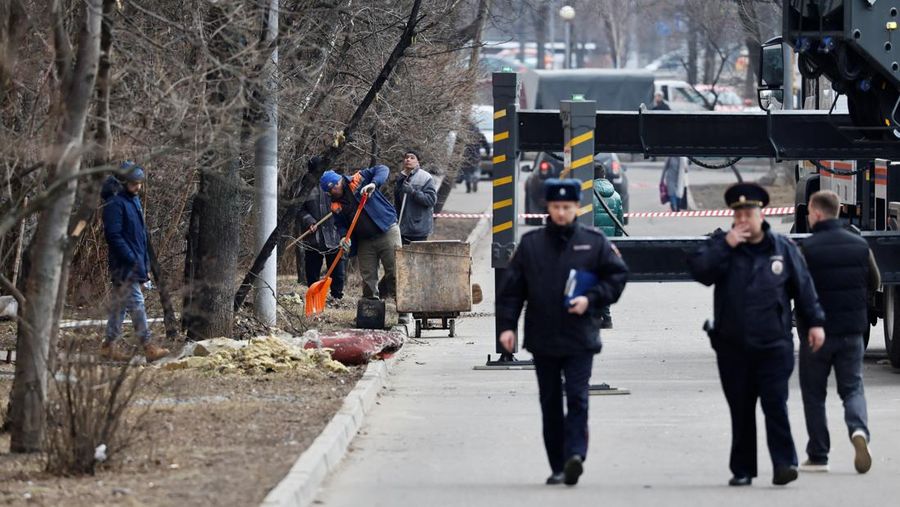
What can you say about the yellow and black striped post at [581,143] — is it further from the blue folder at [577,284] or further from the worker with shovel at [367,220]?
the worker with shovel at [367,220]

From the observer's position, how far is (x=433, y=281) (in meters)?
16.2

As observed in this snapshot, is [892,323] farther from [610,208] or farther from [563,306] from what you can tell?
[563,306]

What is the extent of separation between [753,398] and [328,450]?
92.8 inches

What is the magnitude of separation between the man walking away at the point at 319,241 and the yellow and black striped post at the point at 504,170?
507cm

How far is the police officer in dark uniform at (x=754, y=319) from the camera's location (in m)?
8.49

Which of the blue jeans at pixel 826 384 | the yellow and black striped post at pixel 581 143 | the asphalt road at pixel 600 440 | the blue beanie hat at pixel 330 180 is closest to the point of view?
the asphalt road at pixel 600 440

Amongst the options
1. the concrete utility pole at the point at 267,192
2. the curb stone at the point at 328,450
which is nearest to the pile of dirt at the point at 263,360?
the curb stone at the point at 328,450

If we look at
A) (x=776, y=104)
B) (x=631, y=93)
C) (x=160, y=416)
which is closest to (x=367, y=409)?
(x=160, y=416)

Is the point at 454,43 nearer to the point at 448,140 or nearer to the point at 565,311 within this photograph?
the point at 448,140

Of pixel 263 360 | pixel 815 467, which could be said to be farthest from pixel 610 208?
pixel 815 467

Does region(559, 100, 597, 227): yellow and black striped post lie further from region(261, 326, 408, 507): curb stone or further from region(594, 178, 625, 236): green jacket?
region(594, 178, 625, 236): green jacket

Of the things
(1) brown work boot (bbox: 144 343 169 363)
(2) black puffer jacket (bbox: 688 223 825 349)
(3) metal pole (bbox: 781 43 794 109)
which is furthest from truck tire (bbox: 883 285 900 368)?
(1) brown work boot (bbox: 144 343 169 363)

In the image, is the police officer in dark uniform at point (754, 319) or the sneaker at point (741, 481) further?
the sneaker at point (741, 481)

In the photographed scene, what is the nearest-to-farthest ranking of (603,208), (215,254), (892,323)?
(892,323) → (215,254) → (603,208)
